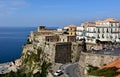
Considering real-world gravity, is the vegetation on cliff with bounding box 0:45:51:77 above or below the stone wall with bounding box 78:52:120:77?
below

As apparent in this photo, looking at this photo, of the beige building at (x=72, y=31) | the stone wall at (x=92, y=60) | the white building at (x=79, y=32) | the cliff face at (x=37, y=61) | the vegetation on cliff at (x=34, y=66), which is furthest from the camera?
the beige building at (x=72, y=31)

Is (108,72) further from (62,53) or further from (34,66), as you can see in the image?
(62,53)

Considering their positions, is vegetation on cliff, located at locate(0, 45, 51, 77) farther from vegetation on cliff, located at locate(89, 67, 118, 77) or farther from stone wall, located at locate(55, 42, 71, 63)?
vegetation on cliff, located at locate(89, 67, 118, 77)

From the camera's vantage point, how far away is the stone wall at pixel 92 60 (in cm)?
4237

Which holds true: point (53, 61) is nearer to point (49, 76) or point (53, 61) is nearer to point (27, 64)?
point (27, 64)

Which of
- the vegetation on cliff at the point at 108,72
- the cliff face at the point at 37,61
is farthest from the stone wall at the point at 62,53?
the vegetation on cliff at the point at 108,72

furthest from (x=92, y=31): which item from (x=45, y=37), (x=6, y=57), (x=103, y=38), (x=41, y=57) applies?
(x=6, y=57)

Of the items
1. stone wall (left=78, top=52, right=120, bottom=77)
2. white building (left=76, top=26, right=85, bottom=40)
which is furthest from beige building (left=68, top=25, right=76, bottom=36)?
stone wall (left=78, top=52, right=120, bottom=77)

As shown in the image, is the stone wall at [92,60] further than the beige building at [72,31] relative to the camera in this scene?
No

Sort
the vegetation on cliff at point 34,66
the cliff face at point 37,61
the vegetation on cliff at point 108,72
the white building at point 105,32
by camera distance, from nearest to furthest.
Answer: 1. the vegetation on cliff at point 108,72
2. the vegetation on cliff at point 34,66
3. the cliff face at point 37,61
4. the white building at point 105,32

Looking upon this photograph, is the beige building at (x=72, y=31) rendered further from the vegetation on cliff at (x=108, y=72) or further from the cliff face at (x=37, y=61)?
the vegetation on cliff at (x=108, y=72)

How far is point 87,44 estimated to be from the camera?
62.7 metres

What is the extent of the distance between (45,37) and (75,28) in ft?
46.4

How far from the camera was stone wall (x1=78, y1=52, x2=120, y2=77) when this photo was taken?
4237cm
